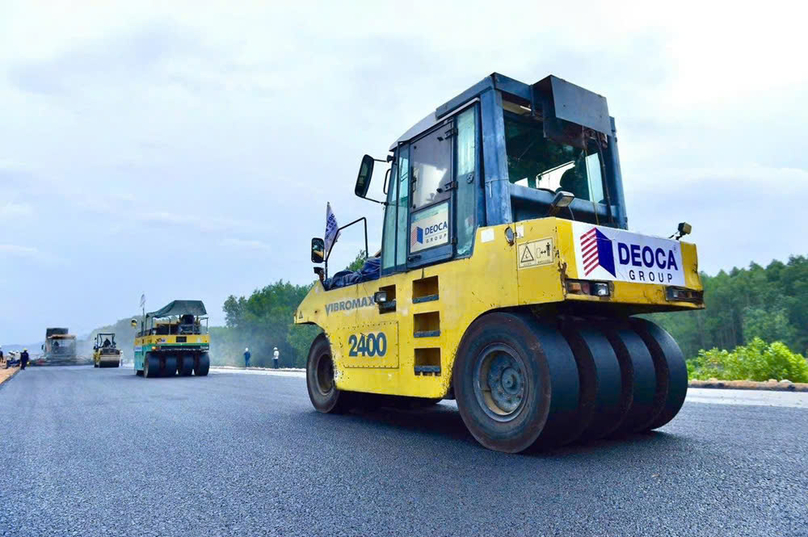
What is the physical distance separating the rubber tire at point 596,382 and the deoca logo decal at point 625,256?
18.8 inches

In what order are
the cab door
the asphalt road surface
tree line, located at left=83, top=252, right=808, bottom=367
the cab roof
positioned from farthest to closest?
tree line, located at left=83, top=252, right=808, bottom=367 → the cab door → the cab roof → the asphalt road surface

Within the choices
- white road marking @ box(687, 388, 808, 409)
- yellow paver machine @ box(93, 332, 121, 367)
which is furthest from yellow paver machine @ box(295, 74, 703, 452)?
yellow paver machine @ box(93, 332, 121, 367)

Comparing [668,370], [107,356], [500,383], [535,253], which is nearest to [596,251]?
[535,253]

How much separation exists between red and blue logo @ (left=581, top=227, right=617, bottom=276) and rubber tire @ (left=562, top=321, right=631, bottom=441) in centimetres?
51

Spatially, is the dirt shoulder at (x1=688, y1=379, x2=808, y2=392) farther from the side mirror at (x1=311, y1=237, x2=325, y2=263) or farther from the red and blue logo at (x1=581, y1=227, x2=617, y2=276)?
the side mirror at (x1=311, y1=237, x2=325, y2=263)

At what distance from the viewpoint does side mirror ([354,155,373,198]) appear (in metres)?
5.78

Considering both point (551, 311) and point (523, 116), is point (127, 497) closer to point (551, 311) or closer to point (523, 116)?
point (551, 311)

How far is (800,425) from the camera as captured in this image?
477cm

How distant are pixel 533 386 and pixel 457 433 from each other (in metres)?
1.45

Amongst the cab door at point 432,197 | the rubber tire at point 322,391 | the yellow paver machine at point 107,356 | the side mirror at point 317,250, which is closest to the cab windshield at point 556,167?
the cab door at point 432,197

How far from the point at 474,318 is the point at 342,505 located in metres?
1.93

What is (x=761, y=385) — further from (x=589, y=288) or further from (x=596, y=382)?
(x=589, y=288)

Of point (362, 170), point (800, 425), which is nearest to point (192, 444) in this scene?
point (362, 170)

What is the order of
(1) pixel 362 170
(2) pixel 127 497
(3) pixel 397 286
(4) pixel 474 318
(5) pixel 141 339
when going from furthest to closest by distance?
(5) pixel 141 339 < (1) pixel 362 170 < (3) pixel 397 286 < (4) pixel 474 318 < (2) pixel 127 497
